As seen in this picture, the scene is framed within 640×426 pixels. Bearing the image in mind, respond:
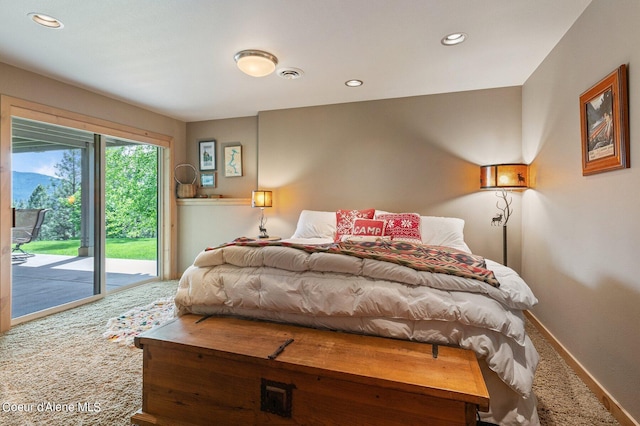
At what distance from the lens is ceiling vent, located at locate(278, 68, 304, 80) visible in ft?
9.66

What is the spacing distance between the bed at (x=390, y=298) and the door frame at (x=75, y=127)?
215cm

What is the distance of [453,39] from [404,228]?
1.69 metres

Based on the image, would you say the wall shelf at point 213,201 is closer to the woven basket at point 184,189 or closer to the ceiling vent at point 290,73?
the woven basket at point 184,189

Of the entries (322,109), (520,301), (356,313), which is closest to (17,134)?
(322,109)

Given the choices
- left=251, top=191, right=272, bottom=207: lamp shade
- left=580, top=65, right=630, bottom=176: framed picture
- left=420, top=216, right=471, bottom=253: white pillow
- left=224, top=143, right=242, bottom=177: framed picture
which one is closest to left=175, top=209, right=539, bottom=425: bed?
left=580, top=65, right=630, bottom=176: framed picture

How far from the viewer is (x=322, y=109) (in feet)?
13.1

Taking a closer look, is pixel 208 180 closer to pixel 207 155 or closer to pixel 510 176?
pixel 207 155

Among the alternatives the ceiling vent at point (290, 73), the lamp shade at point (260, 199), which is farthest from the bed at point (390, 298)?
Result: the lamp shade at point (260, 199)

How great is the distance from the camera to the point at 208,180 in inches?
185

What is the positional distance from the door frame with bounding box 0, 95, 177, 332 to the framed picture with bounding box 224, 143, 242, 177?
79cm

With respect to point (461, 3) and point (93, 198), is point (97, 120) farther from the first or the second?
point (461, 3)

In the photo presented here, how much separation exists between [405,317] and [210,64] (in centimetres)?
271

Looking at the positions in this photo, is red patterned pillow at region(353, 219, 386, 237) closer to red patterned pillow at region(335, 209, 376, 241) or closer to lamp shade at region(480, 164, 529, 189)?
red patterned pillow at region(335, 209, 376, 241)

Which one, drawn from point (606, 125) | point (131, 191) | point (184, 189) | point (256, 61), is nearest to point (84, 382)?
point (256, 61)
